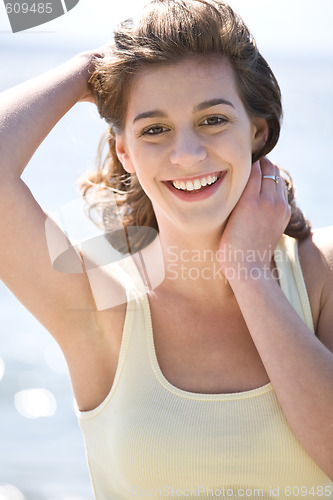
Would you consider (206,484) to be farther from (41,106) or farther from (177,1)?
(177,1)

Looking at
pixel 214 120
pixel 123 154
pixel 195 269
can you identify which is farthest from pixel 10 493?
pixel 214 120

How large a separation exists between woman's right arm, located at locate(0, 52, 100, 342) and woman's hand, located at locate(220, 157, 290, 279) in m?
0.54

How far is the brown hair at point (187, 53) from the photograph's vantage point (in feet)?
7.52

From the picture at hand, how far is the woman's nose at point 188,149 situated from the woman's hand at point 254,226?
0.29 meters

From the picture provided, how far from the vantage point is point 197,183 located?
2.37 m

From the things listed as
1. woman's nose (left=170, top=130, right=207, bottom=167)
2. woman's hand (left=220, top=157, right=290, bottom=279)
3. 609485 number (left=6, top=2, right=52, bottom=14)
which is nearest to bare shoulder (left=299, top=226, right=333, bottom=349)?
woman's hand (left=220, top=157, right=290, bottom=279)

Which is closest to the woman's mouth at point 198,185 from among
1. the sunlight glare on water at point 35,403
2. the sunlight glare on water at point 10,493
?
the sunlight glare on water at point 10,493

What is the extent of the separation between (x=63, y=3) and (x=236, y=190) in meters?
1.18

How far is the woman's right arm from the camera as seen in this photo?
7.26ft

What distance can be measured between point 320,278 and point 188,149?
679 mm

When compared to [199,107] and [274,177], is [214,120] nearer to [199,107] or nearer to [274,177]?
[199,107]

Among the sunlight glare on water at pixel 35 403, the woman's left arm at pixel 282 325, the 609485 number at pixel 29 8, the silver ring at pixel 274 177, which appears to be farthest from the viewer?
the sunlight glare on water at pixel 35 403

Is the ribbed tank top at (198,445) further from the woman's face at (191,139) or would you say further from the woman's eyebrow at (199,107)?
the woman's eyebrow at (199,107)

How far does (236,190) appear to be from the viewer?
242cm
